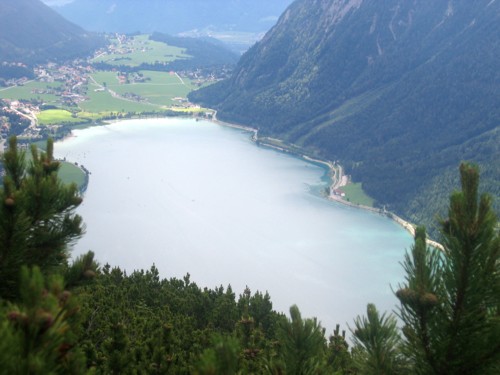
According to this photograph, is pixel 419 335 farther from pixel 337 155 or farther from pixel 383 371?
pixel 337 155

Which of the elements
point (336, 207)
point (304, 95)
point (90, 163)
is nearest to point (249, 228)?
point (336, 207)

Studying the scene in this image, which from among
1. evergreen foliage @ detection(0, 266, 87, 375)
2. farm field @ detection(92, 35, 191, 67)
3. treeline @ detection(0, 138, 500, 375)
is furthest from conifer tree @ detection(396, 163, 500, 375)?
farm field @ detection(92, 35, 191, 67)

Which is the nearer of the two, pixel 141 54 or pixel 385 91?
pixel 385 91

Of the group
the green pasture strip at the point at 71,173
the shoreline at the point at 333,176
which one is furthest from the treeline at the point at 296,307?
→ the green pasture strip at the point at 71,173

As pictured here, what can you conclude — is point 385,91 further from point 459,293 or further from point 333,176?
point 459,293

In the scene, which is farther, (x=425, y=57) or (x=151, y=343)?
(x=425, y=57)

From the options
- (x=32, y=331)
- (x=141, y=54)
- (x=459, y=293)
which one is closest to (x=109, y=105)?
(x=141, y=54)
